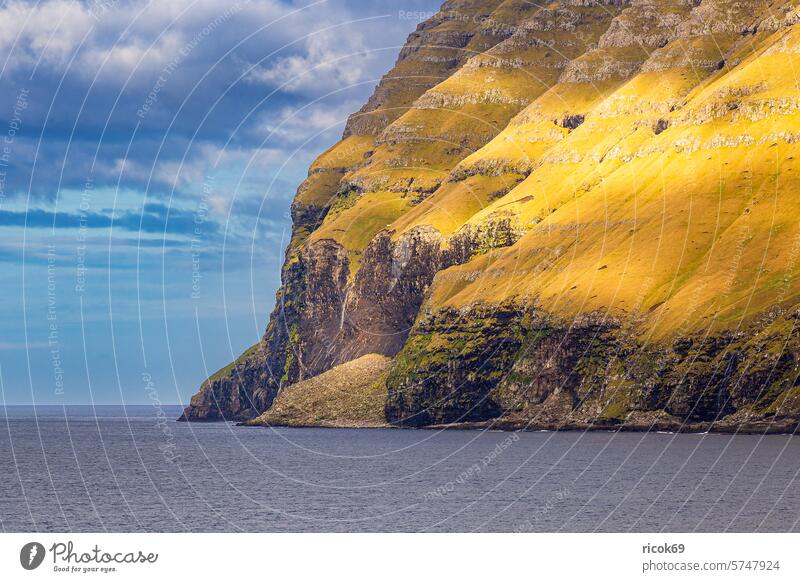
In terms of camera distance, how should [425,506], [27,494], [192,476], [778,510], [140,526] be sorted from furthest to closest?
[192,476], [27,494], [425,506], [778,510], [140,526]

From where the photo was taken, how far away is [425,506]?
13538 cm

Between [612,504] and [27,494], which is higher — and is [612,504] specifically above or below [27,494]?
below

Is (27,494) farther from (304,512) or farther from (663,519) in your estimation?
(663,519)
